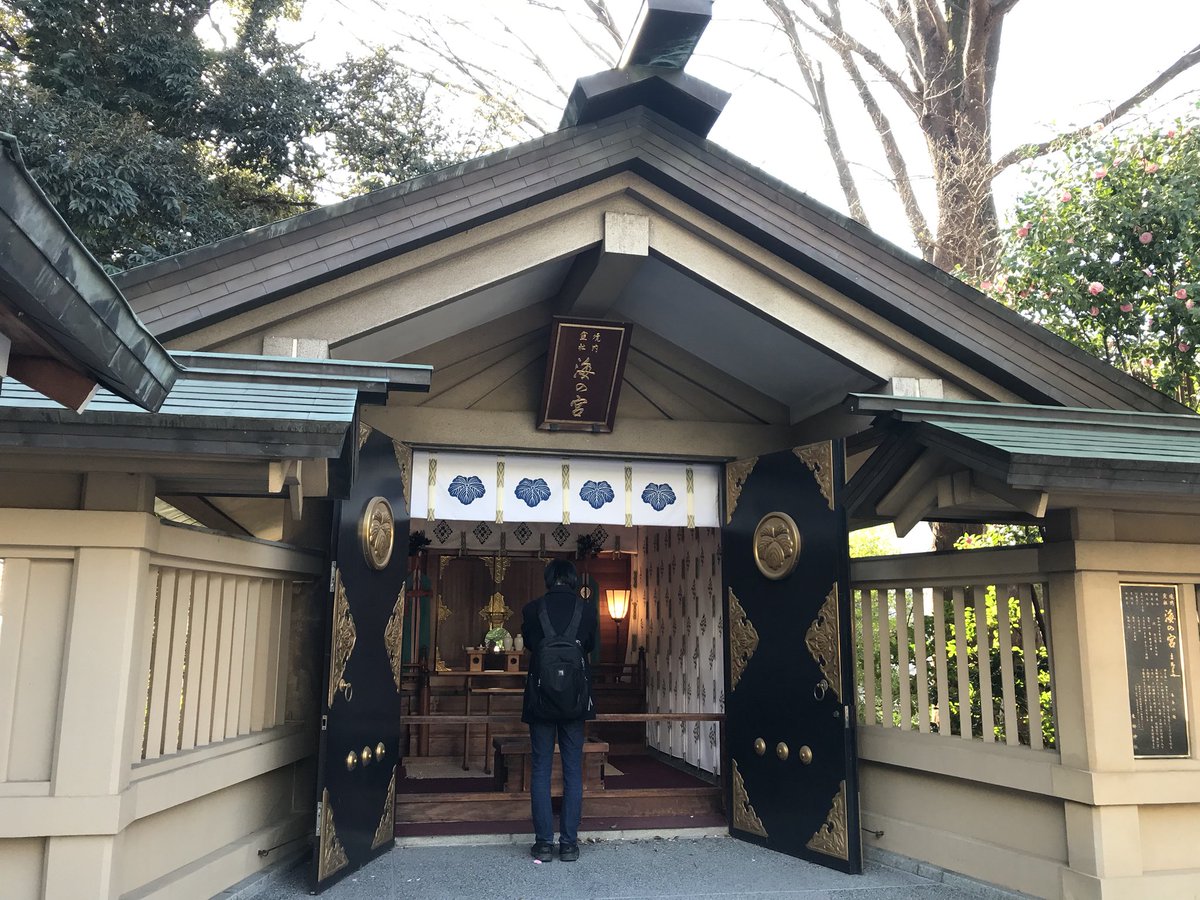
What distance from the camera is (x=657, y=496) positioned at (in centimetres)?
718

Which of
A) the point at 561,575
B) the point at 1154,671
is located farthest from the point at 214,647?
the point at 1154,671

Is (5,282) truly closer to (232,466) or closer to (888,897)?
(232,466)

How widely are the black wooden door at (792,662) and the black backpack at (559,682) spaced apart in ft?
4.50

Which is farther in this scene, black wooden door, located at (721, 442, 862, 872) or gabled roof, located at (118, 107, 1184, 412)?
black wooden door, located at (721, 442, 862, 872)

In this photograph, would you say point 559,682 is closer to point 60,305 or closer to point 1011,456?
point 1011,456

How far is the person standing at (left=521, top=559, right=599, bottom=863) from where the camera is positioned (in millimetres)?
5797

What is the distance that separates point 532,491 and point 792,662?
2.24 metres

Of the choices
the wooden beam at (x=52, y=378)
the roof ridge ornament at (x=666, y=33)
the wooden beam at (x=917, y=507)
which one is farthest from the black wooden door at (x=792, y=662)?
the wooden beam at (x=52, y=378)

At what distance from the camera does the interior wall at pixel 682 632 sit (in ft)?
27.6

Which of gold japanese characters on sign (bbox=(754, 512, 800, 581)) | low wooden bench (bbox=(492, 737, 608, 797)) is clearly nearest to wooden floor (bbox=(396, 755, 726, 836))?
low wooden bench (bbox=(492, 737, 608, 797))

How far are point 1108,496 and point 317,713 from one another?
4.96 meters

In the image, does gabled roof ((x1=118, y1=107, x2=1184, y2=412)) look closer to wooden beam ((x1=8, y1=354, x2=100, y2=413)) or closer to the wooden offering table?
wooden beam ((x1=8, y1=354, x2=100, y2=413))

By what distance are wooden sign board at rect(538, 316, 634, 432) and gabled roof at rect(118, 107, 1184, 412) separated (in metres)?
1.11

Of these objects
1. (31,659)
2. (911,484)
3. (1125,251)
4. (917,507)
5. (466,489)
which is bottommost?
(31,659)
